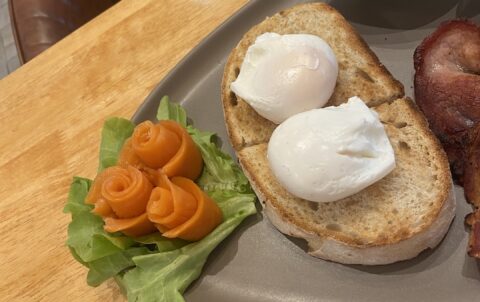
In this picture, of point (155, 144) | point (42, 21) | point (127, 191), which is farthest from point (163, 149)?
point (42, 21)

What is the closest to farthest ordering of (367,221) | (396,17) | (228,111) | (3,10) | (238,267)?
1. (367,221)
2. (238,267)
3. (228,111)
4. (396,17)
5. (3,10)

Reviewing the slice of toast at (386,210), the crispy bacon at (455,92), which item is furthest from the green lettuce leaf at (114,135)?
→ the crispy bacon at (455,92)

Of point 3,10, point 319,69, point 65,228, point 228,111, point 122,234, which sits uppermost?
point 319,69

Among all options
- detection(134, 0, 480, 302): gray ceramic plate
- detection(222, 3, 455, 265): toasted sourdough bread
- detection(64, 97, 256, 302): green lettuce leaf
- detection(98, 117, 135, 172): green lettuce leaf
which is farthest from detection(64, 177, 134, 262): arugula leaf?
detection(222, 3, 455, 265): toasted sourdough bread

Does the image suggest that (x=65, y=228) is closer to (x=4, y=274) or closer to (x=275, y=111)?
(x=4, y=274)

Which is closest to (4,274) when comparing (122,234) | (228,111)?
(122,234)

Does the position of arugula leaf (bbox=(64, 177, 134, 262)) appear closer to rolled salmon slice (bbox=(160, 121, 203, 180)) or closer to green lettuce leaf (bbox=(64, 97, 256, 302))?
green lettuce leaf (bbox=(64, 97, 256, 302))

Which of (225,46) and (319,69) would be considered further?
(225,46)
